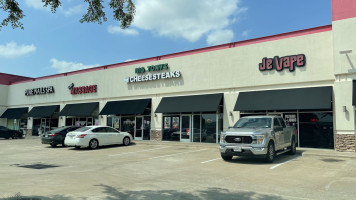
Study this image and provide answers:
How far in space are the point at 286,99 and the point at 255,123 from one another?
5.80 metres

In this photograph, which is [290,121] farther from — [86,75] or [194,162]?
[86,75]

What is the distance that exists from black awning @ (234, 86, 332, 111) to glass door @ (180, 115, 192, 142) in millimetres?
4431

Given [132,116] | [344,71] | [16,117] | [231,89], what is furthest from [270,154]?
[16,117]

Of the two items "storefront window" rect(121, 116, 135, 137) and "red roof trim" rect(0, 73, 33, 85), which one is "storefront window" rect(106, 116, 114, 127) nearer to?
"storefront window" rect(121, 116, 135, 137)

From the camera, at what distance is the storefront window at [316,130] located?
1616 cm

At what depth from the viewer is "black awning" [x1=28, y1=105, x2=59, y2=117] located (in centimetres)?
3109

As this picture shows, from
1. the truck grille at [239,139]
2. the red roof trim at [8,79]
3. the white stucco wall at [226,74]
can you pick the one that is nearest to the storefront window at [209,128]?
the white stucco wall at [226,74]

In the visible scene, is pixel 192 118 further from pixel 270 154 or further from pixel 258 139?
pixel 258 139

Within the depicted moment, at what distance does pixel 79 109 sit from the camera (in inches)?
1120

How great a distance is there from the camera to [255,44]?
1902cm

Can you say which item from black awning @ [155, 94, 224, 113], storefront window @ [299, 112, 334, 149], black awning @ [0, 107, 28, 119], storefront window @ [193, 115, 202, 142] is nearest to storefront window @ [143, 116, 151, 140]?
black awning @ [155, 94, 224, 113]

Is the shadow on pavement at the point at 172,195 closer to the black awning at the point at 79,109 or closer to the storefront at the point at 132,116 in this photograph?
the storefront at the point at 132,116

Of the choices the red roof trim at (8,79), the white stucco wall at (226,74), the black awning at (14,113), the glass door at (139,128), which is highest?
the red roof trim at (8,79)

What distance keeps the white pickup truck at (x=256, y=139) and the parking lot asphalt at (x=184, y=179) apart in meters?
0.48
